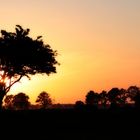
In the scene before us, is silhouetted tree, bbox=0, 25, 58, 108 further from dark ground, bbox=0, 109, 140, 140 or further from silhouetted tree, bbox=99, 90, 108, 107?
silhouetted tree, bbox=99, 90, 108, 107

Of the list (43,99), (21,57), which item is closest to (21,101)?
(43,99)

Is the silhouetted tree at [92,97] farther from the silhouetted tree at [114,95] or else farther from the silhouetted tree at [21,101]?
the silhouetted tree at [21,101]

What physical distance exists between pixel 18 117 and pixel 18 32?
30.2 metres

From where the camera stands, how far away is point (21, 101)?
162 m

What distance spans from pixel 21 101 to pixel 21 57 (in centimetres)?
10196

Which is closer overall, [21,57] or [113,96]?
[21,57]

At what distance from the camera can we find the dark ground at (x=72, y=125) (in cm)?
2742

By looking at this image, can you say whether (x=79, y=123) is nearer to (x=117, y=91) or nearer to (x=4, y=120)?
(x=4, y=120)

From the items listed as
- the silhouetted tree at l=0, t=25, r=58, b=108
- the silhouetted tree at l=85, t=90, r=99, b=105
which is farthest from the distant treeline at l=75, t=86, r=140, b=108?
the silhouetted tree at l=0, t=25, r=58, b=108

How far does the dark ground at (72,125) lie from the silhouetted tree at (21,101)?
409ft

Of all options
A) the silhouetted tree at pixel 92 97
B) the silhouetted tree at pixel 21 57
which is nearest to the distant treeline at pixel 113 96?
the silhouetted tree at pixel 92 97

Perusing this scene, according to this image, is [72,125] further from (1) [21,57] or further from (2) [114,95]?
(2) [114,95]

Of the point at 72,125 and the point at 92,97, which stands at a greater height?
the point at 92,97

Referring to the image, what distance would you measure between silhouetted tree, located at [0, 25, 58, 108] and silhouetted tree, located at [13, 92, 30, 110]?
9494 centimetres
